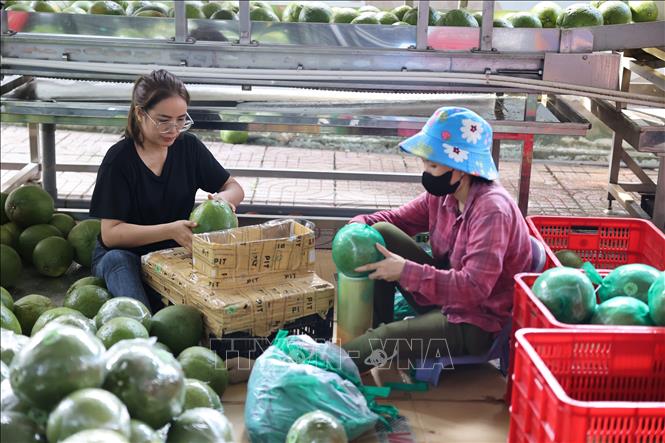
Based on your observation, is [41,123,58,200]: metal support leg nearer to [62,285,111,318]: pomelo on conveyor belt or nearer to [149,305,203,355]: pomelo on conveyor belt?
[62,285,111,318]: pomelo on conveyor belt

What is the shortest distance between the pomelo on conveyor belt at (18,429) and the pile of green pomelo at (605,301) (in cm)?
198

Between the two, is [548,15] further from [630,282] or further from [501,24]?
[630,282]

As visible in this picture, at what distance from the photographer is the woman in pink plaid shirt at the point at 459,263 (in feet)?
11.6

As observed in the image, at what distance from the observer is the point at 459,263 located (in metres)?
3.74

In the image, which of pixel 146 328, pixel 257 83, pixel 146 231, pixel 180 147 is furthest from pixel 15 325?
pixel 257 83

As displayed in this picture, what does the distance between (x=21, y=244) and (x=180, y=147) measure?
4.10 ft

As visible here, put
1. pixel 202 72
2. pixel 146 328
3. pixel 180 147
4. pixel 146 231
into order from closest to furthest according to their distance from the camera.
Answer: pixel 146 328 < pixel 146 231 < pixel 180 147 < pixel 202 72

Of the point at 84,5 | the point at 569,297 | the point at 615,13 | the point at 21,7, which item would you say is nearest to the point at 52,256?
the point at 21,7

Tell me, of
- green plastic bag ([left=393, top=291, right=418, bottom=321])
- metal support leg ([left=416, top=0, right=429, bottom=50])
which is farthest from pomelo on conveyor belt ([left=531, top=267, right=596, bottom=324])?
metal support leg ([left=416, top=0, right=429, bottom=50])

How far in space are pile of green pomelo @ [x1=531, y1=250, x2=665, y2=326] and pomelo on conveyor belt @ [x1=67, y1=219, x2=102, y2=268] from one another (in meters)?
2.54

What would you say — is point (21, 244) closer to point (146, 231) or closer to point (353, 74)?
point (146, 231)

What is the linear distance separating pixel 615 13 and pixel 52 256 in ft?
11.3

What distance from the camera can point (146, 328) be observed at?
3.43 metres

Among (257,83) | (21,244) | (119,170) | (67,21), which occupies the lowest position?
(21,244)
